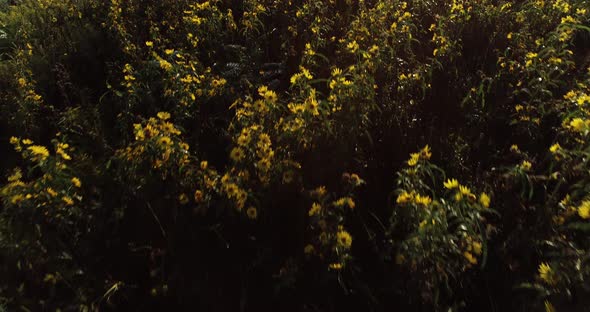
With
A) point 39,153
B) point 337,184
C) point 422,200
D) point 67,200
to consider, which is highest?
point 422,200

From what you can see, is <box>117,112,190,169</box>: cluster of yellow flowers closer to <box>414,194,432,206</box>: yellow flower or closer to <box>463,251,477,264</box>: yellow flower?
<box>414,194,432,206</box>: yellow flower

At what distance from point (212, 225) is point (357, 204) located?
0.69 m

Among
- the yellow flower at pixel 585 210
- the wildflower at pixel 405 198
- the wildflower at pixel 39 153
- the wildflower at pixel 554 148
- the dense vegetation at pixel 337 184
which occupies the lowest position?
the dense vegetation at pixel 337 184

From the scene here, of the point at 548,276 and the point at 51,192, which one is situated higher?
the point at 548,276

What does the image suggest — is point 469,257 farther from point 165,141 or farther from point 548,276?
point 165,141

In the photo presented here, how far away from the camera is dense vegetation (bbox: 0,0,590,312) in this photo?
2.02 m

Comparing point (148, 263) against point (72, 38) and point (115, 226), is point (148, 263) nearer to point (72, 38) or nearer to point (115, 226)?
point (115, 226)

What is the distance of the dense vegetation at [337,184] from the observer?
6.63ft

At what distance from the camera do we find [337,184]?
2490 mm

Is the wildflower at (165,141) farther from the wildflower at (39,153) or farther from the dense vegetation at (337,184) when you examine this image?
the wildflower at (39,153)

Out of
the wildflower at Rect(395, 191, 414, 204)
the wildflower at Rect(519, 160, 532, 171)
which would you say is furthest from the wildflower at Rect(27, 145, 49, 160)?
the wildflower at Rect(519, 160, 532, 171)

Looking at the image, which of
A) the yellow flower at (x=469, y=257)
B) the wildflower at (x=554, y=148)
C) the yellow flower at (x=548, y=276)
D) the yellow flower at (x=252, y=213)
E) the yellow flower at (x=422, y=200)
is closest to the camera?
the yellow flower at (x=548, y=276)

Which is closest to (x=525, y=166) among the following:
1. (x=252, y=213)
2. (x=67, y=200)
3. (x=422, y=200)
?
(x=422, y=200)

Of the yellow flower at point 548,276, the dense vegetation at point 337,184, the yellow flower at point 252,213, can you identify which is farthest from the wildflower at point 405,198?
the yellow flower at point 252,213
